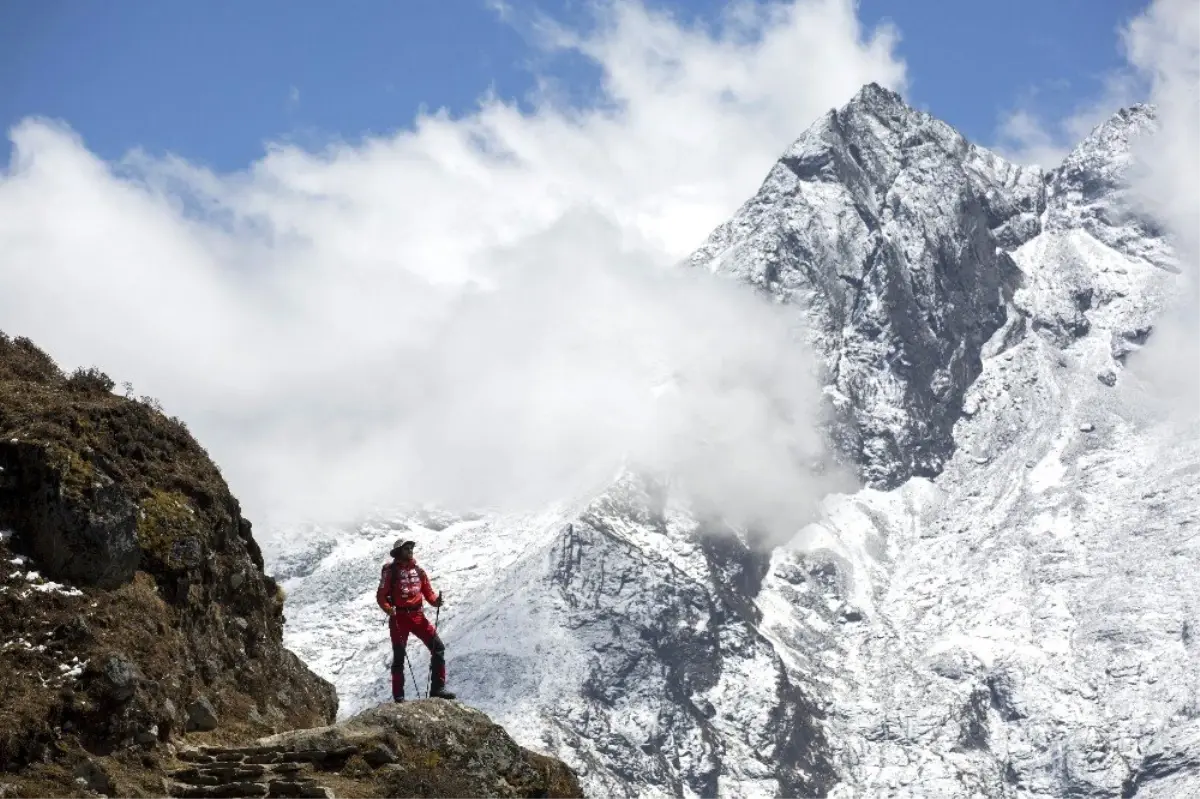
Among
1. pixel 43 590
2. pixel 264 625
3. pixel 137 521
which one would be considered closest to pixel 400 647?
pixel 264 625

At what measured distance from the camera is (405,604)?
107ft

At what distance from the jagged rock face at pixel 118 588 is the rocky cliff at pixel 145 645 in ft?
0.11

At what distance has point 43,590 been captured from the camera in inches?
1057

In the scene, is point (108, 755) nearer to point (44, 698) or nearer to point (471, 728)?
point (44, 698)

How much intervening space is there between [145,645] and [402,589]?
615cm

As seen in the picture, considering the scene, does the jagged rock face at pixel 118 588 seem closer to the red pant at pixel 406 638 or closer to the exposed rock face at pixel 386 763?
the exposed rock face at pixel 386 763

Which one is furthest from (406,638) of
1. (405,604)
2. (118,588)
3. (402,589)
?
(118,588)

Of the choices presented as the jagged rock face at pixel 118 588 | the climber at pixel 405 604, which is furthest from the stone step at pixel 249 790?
the climber at pixel 405 604

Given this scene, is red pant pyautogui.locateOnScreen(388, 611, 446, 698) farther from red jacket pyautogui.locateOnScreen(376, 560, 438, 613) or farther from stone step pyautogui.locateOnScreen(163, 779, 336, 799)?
stone step pyautogui.locateOnScreen(163, 779, 336, 799)

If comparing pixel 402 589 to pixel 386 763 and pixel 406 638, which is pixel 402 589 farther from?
pixel 386 763

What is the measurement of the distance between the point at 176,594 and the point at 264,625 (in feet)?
12.0

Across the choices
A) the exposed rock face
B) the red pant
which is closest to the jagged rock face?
the exposed rock face

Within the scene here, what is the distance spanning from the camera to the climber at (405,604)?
107ft

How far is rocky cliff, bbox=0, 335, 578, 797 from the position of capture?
25219mm
